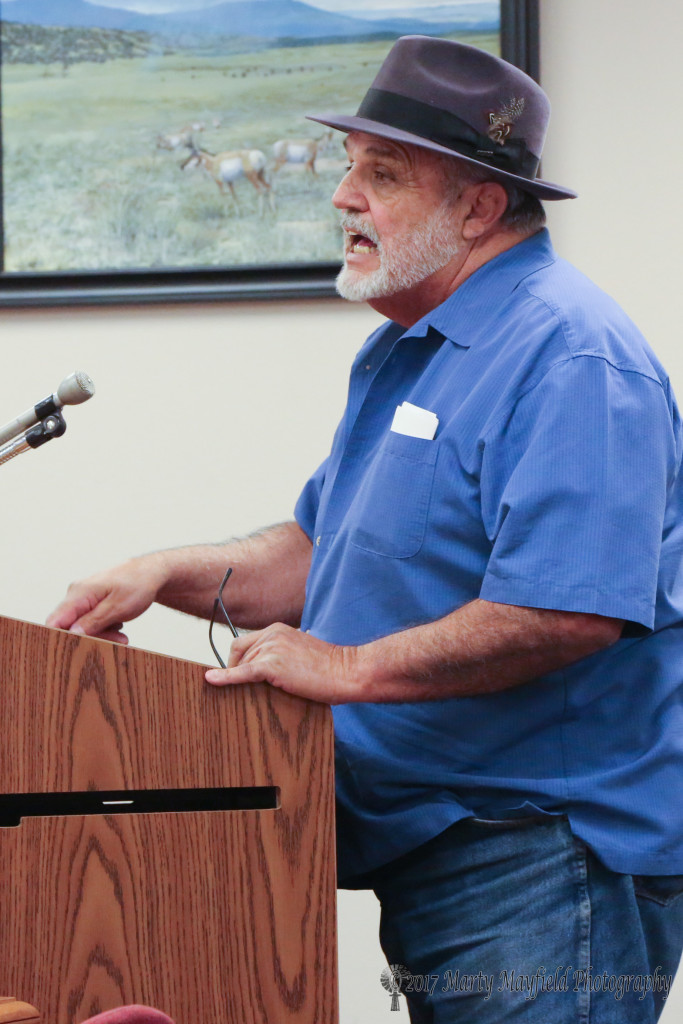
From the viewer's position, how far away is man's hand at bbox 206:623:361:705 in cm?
98

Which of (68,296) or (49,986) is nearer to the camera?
(49,986)

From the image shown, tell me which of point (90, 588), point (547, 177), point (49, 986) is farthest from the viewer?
point (547, 177)

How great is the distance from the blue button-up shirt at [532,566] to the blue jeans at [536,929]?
0.03 m

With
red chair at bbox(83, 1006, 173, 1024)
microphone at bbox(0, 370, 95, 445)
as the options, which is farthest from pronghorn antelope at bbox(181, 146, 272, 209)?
red chair at bbox(83, 1006, 173, 1024)

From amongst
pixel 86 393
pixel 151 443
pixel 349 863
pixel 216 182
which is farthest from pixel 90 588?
pixel 216 182

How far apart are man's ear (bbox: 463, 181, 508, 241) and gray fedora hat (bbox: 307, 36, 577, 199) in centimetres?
2

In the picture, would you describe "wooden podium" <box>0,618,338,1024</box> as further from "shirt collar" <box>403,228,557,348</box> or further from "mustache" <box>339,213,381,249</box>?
"mustache" <box>339,213,381,249</box>

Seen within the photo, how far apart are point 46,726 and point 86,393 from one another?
0.29 metres

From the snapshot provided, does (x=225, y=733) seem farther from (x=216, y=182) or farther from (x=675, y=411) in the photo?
(x=216, y=182)

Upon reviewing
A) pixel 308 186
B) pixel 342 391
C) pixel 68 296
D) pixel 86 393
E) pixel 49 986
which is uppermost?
pixel 308 186

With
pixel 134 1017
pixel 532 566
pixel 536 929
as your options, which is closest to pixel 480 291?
pixel 532 566

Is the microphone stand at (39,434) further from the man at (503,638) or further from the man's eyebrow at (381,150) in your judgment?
the man's eyebrow at (381,150)

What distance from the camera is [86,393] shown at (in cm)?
98

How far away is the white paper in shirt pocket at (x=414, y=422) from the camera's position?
1203 millimetres
